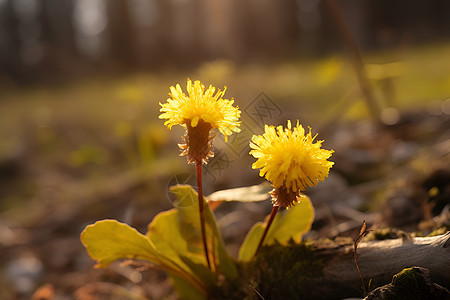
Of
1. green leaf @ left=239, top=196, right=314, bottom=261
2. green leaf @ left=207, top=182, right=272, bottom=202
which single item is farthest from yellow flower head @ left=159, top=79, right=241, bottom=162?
green leaf @ left=239, top=196, right=314, bottom=261

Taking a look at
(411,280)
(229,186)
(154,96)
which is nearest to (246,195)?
(411,280)

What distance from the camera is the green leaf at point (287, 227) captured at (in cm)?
145

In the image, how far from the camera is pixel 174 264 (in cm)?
139

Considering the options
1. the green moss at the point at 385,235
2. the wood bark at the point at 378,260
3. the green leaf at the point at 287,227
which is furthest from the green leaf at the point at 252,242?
the green moss at the point at 385,235

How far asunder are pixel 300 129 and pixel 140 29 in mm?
22309

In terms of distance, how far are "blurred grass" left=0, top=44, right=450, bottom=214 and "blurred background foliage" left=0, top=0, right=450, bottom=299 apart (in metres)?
0.04

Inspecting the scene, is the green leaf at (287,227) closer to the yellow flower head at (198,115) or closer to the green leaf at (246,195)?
the green leaf at (246,195)

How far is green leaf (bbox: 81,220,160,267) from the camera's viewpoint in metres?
1.26

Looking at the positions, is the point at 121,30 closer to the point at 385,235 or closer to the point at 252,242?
the point at 252,242

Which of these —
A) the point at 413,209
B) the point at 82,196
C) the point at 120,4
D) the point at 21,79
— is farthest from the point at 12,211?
the point at 120,4

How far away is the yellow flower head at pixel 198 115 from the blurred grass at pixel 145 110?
1906mm

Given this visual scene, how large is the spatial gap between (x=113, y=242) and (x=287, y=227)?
2.14 feet

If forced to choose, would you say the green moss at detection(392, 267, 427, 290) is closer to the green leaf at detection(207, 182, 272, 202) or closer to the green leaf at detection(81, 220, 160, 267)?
the green leaf at detection(207, 182, 272, 202)

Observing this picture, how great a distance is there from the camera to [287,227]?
1.47 meters
